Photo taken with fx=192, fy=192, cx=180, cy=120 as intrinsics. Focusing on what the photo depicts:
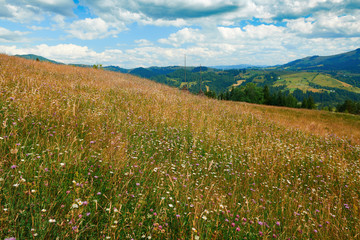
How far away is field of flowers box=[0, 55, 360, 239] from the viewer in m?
2.31

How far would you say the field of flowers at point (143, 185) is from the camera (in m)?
2.31

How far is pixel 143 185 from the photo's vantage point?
3051 mm

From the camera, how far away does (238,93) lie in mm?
100875

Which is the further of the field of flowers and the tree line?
the tree line

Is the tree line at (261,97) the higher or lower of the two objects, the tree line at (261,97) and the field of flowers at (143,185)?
the lower

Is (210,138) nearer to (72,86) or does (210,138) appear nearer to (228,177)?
(228,177)

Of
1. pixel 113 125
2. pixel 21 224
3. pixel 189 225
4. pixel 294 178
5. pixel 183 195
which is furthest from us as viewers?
pixel 113 125

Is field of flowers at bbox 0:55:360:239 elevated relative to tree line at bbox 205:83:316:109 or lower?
elevated

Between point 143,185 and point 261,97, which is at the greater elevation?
point 143,185

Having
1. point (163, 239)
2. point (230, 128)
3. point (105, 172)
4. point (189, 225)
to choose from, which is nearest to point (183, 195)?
point (189, 225)

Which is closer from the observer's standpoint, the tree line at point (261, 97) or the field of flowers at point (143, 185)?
the field of flowers at point (143, 185)

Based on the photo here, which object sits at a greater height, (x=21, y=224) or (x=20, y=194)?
(x=20, y=194)

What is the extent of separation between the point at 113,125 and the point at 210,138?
3236mm

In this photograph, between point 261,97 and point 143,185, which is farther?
point 261,97
